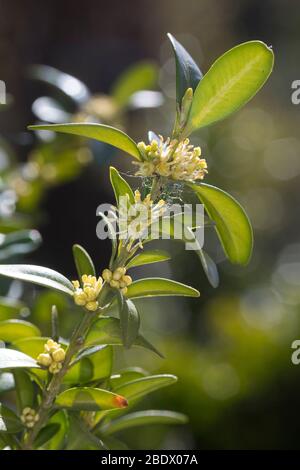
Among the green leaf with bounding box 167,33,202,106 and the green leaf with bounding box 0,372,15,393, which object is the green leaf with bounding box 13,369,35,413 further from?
the green leaf with bounding box 167,33,202,106

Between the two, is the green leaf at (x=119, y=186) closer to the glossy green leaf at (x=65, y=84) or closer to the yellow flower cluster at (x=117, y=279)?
the yellow flower cluster at (x=117, y=279)

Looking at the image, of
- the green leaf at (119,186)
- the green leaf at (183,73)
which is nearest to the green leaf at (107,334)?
the green leaf at (119,186)

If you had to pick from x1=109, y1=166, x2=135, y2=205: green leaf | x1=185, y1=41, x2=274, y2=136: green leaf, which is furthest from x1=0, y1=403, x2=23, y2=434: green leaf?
x1=185, y1=41, x2=274, y2=136: green leaf

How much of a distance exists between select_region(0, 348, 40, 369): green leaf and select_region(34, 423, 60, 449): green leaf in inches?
5.2

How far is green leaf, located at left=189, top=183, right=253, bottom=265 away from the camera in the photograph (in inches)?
31.5

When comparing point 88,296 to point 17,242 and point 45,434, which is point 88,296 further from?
point 17,242

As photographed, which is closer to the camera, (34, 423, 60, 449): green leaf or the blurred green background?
(34, 423, 60, 449): green leaf

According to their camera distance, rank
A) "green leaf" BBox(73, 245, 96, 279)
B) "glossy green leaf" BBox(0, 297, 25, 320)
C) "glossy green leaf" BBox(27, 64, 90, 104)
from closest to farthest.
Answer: "green leaf" BBox(73, 245, 96, 279) < "glossy green leaf" BBox(0, 297, 25, 320) < "glossy green leaf" BBox(27, 64, 90, 104)

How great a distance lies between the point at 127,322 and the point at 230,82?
283 mm

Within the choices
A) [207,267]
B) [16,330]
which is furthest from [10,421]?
[207,267]

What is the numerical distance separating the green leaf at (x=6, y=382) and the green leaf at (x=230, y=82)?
41cm

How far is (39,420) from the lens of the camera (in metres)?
0.83
